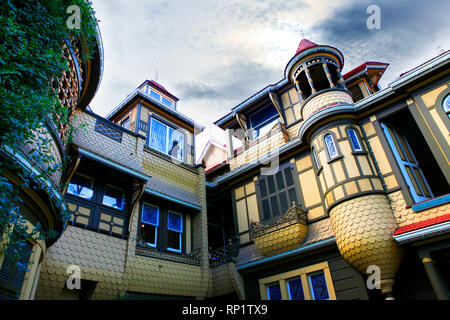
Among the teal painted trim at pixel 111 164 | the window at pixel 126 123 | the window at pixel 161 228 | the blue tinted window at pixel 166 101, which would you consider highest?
the blue tinted window at pixel 166 101

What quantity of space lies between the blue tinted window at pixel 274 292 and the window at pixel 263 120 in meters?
7.50

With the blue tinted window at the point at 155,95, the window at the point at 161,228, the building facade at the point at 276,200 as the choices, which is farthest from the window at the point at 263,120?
the window at the point at 161,228

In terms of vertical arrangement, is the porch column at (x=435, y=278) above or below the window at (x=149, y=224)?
below

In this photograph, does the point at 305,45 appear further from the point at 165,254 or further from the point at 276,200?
the point at 165,254

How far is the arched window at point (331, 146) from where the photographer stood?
11.8 meters

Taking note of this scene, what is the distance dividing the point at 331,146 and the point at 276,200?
3.48 m

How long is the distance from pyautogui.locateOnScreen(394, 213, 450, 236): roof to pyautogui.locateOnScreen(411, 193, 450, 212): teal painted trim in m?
0.44

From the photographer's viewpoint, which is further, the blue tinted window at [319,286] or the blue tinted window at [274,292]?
the blue tinted window at [274,292]

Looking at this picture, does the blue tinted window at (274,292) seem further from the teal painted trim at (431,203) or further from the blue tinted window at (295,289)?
the teal painted trim at (431,203)

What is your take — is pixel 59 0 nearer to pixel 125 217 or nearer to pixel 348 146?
pixel 125 217

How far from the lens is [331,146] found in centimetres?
1197

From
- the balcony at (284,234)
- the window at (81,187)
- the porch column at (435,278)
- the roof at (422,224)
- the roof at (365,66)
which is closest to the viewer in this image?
the porch column at (435,278)
